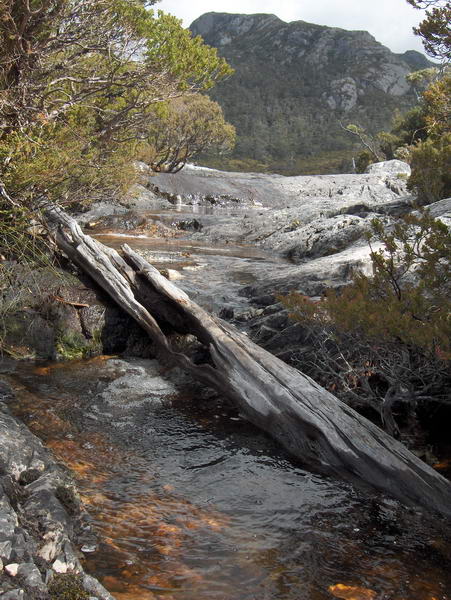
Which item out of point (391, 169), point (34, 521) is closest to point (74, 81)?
point (34, 521)

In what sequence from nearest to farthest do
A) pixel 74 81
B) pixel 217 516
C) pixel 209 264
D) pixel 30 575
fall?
pixel 30 575
pixel 217 516
pixel 74 81
pixel 209 264

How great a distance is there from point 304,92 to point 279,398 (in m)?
155

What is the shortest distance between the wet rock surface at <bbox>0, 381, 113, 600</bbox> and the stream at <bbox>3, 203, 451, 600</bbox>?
1.09ft

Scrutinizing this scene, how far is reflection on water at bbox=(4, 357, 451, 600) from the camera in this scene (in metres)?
3.72

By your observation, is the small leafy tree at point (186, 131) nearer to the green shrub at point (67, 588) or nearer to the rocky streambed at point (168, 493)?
the rocky streambed at point (168, 493)

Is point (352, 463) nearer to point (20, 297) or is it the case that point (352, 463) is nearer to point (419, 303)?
point (419, 303)

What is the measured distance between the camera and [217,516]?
15.2 ft

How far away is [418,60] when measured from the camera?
198750mm

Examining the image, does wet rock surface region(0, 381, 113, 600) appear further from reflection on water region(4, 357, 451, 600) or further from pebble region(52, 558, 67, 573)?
reflection on water region(4, 357, 451, 600)

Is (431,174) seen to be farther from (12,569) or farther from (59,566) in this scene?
(12,569)

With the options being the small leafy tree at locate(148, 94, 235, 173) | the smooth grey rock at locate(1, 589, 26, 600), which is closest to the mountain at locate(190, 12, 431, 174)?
the small leafy tree at locate(148, 94, 235, 173)

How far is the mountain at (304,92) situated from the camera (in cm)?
10975

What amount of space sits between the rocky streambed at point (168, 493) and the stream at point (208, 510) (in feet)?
0.05

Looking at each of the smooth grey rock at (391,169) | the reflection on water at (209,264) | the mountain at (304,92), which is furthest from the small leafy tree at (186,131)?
the mountain at (304,92)
